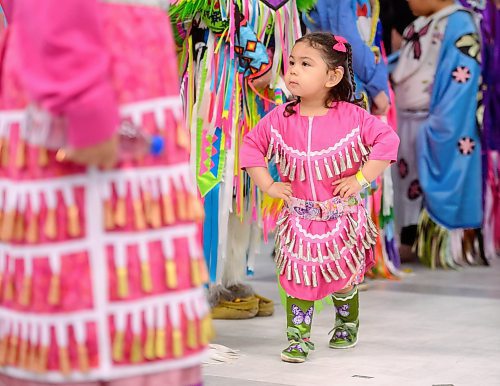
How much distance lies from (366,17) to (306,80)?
1363 mm

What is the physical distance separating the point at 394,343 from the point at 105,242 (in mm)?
2064

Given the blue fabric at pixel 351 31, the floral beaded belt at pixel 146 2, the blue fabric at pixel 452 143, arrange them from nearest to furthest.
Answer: the floral beaded belt at pixel 146 2 → the blue fabric at pixel 351 31 → the blue fabric at pixel 452 143

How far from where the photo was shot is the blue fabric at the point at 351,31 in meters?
4.23

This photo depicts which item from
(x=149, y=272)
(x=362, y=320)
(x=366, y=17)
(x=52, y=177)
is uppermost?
(x=366, y=17)

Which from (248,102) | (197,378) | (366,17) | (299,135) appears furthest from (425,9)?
(197,378)

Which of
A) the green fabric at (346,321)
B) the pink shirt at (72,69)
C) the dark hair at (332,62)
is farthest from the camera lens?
the green fabric at (346,321)

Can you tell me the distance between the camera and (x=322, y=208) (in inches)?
126

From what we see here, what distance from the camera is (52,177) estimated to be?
1.53 meters

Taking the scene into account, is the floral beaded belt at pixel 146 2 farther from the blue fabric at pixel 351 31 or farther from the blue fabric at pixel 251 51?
the blue fabric at pixel 351 31

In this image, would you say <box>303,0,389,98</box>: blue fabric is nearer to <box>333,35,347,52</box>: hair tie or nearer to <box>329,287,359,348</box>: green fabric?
<box>333,35,347,52</box>: hair tie

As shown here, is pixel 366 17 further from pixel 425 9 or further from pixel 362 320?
pixel 362 320

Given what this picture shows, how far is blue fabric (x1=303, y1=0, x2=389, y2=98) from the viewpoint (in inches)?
167

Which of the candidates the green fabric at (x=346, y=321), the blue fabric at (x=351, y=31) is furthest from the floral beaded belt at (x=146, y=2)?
the blue fabric at (x=351, y=31)

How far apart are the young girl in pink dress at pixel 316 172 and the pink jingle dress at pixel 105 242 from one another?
160 cm
